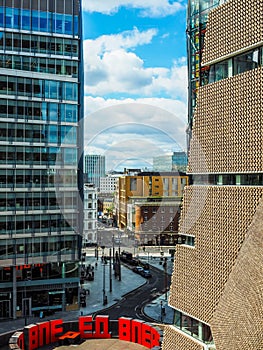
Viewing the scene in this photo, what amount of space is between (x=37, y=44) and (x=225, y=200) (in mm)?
31068

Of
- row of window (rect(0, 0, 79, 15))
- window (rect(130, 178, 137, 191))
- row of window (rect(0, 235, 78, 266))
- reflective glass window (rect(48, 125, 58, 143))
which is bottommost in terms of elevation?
row of window (rect(0, 235, 78, 266))

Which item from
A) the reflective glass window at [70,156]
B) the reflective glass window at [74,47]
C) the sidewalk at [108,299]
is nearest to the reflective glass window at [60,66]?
the reflective glass window at [74,47]

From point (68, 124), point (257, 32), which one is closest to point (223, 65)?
point (257, 32)

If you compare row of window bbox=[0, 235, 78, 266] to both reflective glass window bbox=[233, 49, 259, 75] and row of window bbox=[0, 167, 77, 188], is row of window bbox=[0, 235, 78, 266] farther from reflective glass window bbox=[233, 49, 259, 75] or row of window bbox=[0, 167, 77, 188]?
reflective glass window bbox=[233, 49, 259, 75]

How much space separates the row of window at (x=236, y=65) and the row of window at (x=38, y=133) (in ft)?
84.5

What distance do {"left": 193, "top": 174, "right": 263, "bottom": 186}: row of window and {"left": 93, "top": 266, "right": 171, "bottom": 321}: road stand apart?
80.4 feet

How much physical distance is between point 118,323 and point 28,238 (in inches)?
520

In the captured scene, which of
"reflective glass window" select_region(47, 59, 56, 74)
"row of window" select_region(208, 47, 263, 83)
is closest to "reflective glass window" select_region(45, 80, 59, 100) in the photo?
"reflective glass window" select_region(47, 59, 56, 74)

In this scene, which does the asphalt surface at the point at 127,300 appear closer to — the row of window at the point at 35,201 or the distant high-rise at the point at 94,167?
the row of window at the point at 35,201

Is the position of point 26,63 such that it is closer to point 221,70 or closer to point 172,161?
point 221,70

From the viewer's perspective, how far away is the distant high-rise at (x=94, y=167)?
67.0m

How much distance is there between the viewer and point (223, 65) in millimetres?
20000

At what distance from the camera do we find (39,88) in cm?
4353

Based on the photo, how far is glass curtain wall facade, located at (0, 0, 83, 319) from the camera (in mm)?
41969
